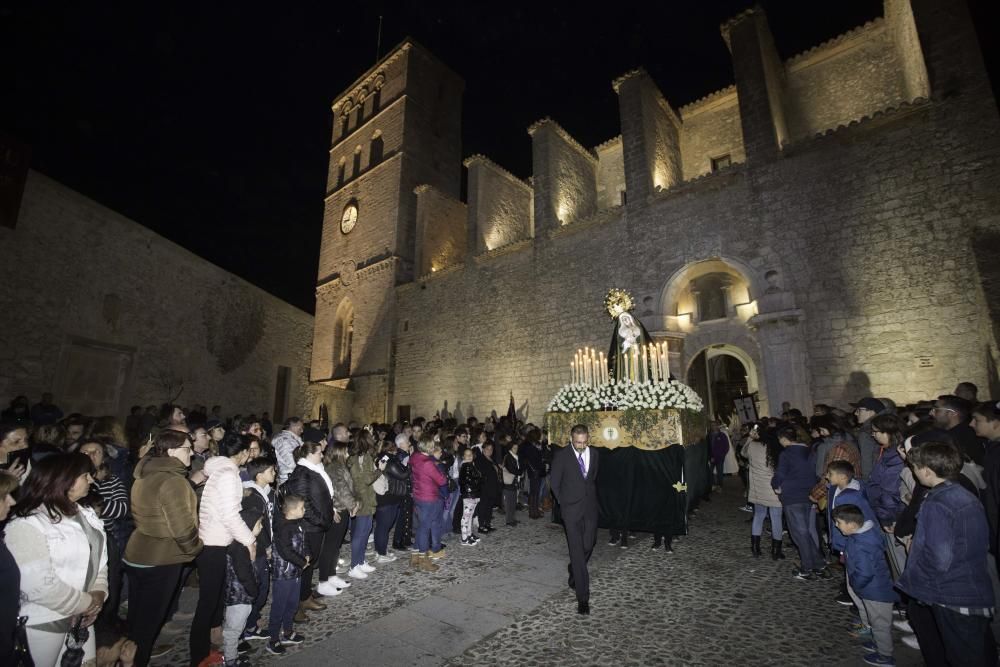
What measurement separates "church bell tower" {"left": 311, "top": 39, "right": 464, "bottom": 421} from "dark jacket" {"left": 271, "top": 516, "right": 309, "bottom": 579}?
49.3ft

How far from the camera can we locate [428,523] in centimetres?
549

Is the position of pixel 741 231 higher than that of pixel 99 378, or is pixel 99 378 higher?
pixel 741 231

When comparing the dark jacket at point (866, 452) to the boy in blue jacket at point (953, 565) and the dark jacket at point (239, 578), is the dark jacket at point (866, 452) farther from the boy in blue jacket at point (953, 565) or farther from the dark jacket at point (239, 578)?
the dark jacket at point (239, 578)

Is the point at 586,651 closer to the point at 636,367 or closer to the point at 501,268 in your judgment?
the point at 636,367

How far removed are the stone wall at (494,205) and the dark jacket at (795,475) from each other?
13.1 meters

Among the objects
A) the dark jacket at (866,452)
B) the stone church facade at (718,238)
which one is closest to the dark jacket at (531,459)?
the dark jacket at (866,452)

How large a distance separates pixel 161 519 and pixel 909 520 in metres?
5.02

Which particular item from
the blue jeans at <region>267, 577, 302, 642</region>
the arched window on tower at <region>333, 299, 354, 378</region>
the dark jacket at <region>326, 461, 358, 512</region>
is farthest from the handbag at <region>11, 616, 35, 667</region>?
the arched window on tower at <region>333, 299, 354, 378</region>

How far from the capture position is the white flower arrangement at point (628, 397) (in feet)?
20.7

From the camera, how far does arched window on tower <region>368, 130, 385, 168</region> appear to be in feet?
75.0

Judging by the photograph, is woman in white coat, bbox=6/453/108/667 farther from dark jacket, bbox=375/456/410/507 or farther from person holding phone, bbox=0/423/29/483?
dark jacket, bbox=375/456/410/507

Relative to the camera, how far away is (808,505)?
4910 mm

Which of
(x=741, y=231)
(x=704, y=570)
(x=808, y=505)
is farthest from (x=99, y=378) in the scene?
(x=741, y=231)

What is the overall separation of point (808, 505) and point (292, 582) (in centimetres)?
528
